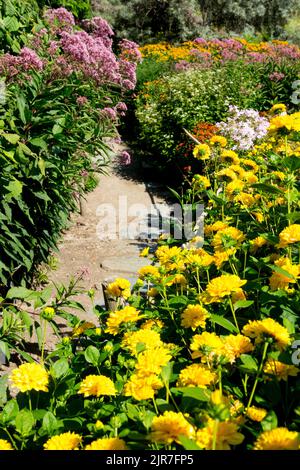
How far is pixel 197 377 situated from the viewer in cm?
98

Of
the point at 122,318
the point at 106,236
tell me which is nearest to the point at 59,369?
the point at 122,318

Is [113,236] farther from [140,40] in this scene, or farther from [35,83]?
[140,40]

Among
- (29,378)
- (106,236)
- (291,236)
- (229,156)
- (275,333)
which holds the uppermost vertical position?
(229,156)

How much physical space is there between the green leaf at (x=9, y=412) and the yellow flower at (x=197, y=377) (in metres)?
0.41

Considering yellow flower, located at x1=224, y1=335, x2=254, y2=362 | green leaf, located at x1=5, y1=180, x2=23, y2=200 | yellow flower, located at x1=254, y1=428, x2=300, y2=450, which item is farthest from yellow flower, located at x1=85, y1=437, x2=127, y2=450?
green leaf, located at x1=5, y1=180, x2=23, y2=200

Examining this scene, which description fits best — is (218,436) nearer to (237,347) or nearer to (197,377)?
(197,377)

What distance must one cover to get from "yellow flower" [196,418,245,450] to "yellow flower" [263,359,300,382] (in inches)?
9.4

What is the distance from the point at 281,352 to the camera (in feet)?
3.29

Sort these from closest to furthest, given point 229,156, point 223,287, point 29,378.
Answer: point 29,378 < point 223,287 < point 229,156

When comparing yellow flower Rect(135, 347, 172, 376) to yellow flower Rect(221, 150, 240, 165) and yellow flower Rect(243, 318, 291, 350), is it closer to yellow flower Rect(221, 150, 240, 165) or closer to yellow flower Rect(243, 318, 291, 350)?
yellow flower Rect(243, 318, 291, 350)

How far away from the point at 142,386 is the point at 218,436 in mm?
217

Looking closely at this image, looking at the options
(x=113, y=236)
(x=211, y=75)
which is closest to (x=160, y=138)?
(x=211, y=75)

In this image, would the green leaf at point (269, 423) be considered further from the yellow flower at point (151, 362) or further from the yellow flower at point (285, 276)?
the yellow flower at point (285, 276)

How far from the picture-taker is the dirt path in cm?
395
